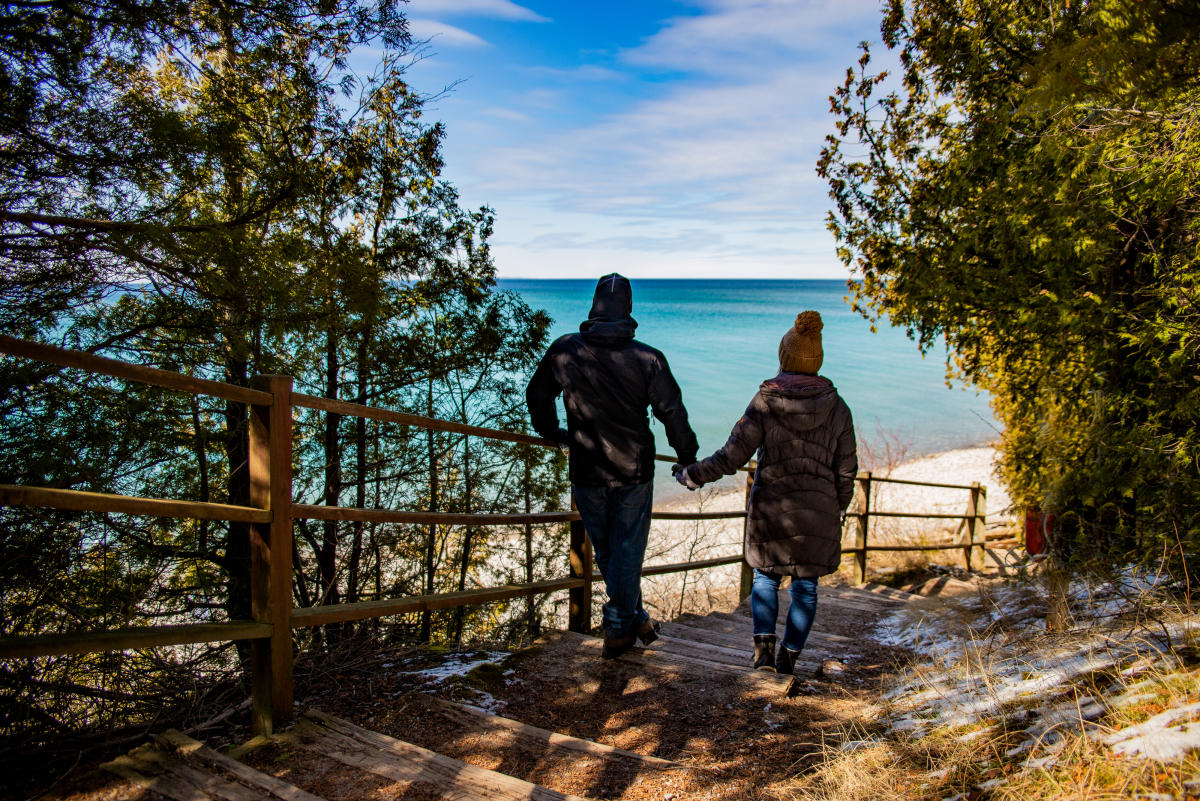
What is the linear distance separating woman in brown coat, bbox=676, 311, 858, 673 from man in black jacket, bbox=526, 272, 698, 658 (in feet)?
1.20

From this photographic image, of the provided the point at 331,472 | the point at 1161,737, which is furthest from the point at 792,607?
the point at 331,472

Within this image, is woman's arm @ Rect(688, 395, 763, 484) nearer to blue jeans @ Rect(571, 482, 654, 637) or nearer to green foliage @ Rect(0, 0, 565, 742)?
blue jeans @ Rect(571, 482, 654, 637)

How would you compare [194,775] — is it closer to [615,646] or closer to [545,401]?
[615,646]

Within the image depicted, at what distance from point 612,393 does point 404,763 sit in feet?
5.88

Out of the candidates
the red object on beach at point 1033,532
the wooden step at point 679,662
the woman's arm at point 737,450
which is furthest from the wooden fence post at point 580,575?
the red object on beach at point 1033,532

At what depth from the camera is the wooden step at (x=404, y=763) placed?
6.85ft

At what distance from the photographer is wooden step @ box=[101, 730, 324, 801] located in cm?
187

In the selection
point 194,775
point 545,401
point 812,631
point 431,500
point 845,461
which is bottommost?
point 812,631

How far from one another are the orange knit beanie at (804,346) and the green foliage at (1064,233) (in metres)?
1.17

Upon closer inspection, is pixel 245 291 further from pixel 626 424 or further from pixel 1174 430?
pixel 1174 430

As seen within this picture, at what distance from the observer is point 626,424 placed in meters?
3.50

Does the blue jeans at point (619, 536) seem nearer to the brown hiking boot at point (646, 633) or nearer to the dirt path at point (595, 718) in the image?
the brown hiking boot at point (646, 633)

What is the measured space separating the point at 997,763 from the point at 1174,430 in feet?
10.1

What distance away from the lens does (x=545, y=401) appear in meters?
3.71
